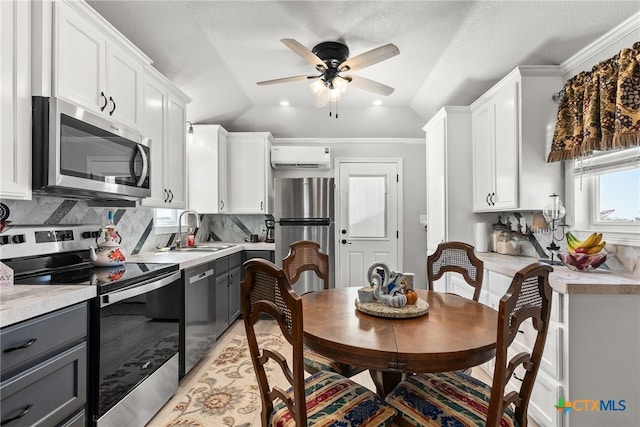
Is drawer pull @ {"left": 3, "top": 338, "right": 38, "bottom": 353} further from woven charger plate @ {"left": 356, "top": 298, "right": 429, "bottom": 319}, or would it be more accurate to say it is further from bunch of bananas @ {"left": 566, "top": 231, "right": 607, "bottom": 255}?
bunch of bananas @ {"left": 566, "top": 231, "right": 607, "bottom": 255}

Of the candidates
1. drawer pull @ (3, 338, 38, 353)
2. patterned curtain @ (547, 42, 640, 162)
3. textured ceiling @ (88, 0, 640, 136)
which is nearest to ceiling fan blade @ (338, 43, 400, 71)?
textured ceiling @ (88, 0, 640, 136)

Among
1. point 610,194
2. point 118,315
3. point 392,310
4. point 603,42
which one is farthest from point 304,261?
point 603,42

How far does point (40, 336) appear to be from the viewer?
1210mm

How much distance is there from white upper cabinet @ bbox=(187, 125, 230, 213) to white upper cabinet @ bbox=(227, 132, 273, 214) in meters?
0.31

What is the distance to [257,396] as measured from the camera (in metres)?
2.28

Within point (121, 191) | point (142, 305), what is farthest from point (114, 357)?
point (121, 191)

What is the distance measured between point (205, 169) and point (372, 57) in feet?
8.36

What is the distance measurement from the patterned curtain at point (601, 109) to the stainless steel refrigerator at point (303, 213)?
240 cm

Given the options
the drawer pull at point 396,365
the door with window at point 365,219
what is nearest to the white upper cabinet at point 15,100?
the drawer pull at point 396,365

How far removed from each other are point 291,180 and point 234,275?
1.34 metres

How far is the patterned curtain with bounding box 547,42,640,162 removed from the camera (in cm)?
183

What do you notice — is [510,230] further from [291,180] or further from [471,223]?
[291,180]

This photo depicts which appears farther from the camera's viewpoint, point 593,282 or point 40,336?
point 593,282

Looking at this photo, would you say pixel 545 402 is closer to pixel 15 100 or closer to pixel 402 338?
pixel 402 338
